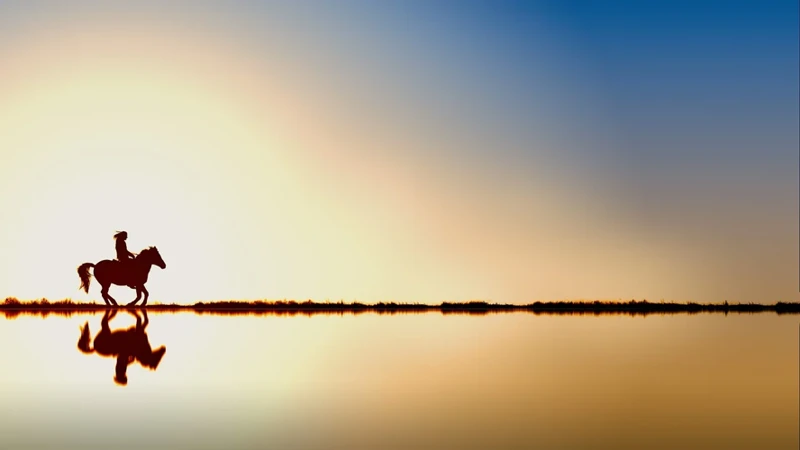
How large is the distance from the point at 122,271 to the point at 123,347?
14914 millimetres

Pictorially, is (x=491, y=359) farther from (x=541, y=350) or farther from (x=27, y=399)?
(x=27, y=399)

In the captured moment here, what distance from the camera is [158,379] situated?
11.1m

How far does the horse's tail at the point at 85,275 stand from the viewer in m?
29.8

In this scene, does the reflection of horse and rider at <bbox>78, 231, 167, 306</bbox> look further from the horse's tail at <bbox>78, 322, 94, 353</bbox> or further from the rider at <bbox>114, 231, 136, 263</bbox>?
the horse's tail at <bbox>78, 322, 94, 353</bbox>

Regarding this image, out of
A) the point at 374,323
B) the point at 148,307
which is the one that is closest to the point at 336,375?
the point at 374,323

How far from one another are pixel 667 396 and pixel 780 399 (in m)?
1.04

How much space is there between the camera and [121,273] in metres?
29.4

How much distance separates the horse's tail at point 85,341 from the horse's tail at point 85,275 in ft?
35.1

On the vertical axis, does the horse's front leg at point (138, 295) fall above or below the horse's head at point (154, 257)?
below

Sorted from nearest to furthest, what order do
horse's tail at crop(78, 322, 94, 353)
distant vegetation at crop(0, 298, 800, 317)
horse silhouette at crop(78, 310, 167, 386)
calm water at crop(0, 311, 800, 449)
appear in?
calm water at crop(0, 311, 800, 449)
horse silhouette at crop(78, 310, 167, 386)
horse's tail at crop(78, 322, 94, 353)
distant vegetation at crop(0, 298, 800, 317)

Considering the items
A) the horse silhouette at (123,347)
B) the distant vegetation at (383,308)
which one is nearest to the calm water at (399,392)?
the horse silhouette at (123,347)

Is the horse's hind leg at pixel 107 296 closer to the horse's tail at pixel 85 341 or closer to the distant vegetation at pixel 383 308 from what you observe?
the distant vegetation at pixel 383 308

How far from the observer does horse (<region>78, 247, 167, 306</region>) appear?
96.5ft

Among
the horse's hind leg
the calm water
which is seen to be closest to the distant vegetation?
the horse's hind leg
